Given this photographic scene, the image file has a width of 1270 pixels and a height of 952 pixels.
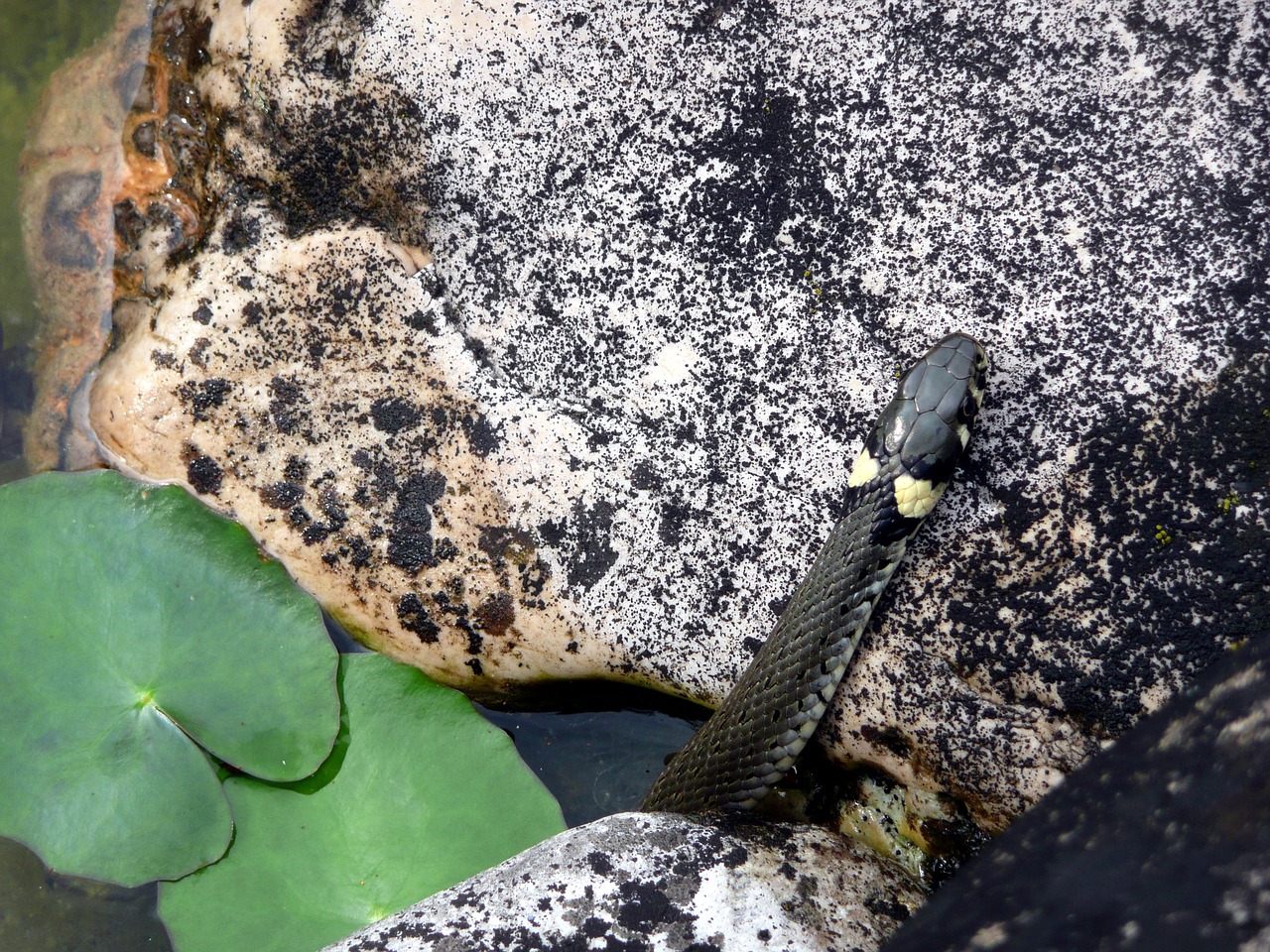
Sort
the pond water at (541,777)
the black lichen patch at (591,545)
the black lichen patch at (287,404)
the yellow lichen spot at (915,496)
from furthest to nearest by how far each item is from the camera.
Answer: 1. the pond water at (541,777)
2. the black lichen patch at (287,404)
3. the black lichen patch at (591,545)
4. the yellow lichen spot at (915,496)

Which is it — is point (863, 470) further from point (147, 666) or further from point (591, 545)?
point (147, 666)

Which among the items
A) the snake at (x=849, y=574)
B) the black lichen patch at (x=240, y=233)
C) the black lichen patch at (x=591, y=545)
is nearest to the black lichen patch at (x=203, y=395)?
the black lichen patch at (x=240, y=233)

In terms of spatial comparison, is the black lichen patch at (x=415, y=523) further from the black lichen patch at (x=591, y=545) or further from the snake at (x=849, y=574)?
the snake at (x=849, y=574)

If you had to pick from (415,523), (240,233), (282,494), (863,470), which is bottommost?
(282,494)

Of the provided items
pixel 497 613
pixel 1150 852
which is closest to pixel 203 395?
pixel 497 613

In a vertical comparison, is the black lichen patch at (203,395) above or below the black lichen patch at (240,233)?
below

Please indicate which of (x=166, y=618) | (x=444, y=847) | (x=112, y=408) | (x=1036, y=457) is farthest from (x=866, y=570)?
(x=112, y=408)

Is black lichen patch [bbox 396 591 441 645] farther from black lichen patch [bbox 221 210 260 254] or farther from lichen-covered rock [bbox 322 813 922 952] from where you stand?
black lichen patch [bbox 221 210 260 254]
